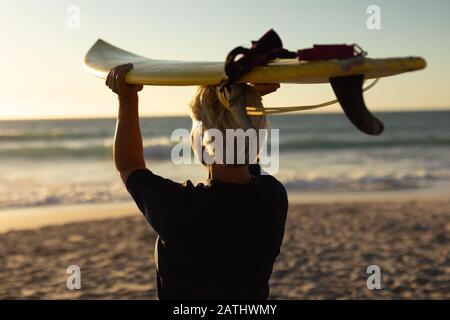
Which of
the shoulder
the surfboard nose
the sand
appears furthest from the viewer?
the sand

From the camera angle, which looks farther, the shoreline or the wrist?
the shoreline

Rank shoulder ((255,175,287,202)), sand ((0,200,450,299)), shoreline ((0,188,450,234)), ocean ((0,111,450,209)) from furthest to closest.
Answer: ocean ((0,111,450,209)) < shoreline ((0,188,450,234)) < sand ((0,200,450,299)) < shoulder ((255,175,287,202))

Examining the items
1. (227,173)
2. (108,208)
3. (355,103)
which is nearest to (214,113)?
(227,173)

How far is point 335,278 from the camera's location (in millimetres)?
5840

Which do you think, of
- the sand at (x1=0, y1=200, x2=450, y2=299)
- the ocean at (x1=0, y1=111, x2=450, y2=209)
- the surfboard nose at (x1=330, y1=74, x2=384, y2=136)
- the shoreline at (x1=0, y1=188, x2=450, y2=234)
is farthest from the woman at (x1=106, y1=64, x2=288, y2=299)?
the ocean at (x1=0, y1=111, x2=450, y2=209)

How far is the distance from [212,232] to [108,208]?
8625 millimetres

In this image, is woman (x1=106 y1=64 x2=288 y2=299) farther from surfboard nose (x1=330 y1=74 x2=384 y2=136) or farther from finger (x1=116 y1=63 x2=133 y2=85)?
surfboard nose (x1=330 y1=74 x2=384 y2=136)

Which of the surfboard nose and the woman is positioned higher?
the surfboard nose

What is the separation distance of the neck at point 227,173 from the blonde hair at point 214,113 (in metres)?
0.04

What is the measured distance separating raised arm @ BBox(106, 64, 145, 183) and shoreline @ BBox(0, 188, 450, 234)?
23.1ft

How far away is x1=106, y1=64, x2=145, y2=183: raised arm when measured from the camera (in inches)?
72.7
